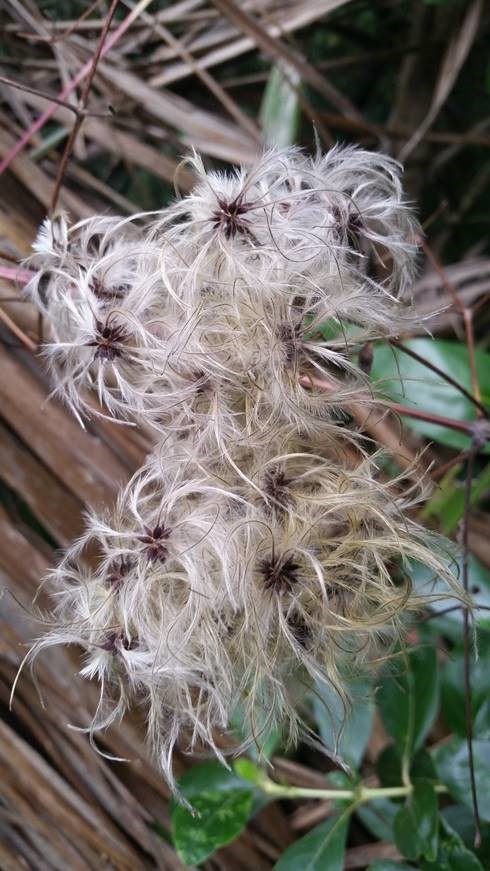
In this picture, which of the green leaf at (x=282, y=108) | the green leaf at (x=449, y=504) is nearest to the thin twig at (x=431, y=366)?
the green leaf at (x=449, y=504)

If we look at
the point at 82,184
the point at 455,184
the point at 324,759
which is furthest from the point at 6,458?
the point at 455,184

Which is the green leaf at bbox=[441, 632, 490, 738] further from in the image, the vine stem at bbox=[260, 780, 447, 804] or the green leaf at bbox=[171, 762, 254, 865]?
the green leaf at bbox=[171, 762, 254, 865]

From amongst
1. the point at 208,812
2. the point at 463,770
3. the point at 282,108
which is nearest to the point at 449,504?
the point at 463,770

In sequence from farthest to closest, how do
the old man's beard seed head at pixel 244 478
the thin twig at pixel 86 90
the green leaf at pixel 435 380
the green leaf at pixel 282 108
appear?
the green leaf at pixel 282 108 → the green leaf at pixel 435 380 → the thin twig at pixel 86 90 → the old man's beard seed head at pixel 244 478

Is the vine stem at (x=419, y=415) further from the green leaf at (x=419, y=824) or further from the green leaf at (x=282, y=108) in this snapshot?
the green leaf at (x=282, y=108)

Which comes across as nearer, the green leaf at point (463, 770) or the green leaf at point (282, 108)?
the green leaf at point (463, 770)

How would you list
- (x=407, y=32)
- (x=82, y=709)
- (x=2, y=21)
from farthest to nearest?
(x=407, y=32) < (x=2, y=21) < (x=82, y=709)

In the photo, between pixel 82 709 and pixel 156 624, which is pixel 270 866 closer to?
pixel 82 709
